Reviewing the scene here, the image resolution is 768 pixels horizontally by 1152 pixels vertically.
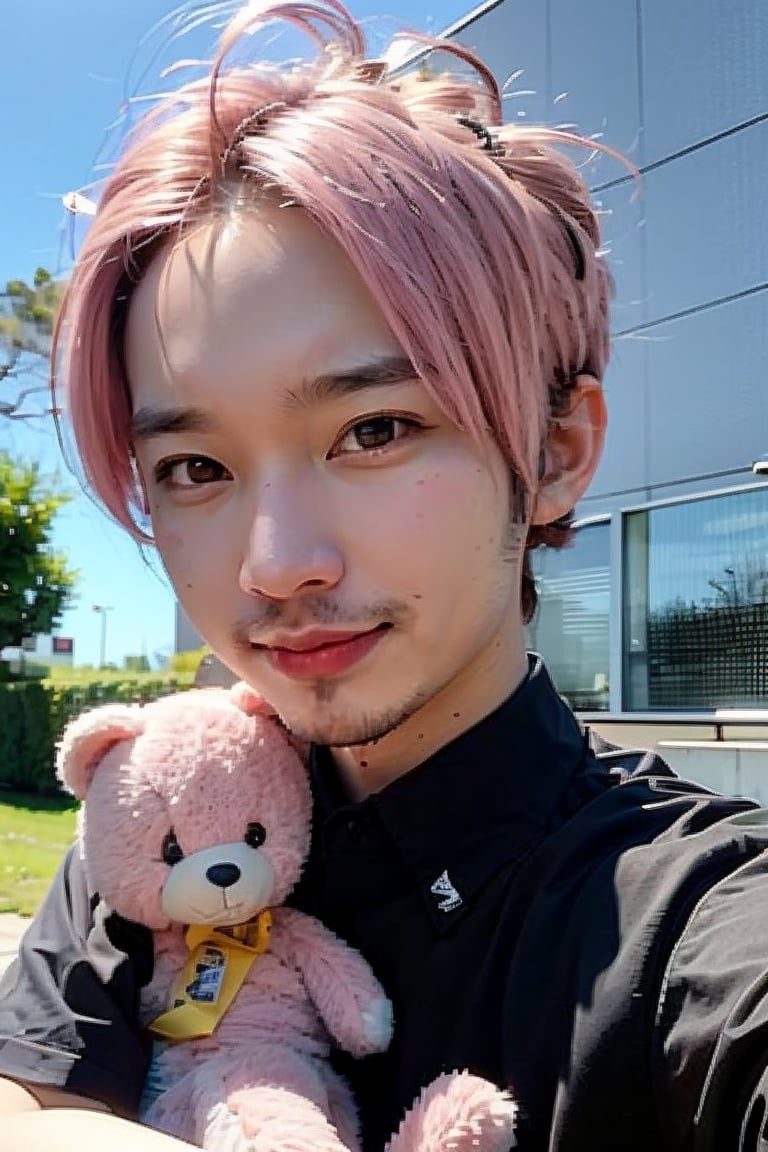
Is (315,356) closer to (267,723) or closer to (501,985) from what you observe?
(267,723)

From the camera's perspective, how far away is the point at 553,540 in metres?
1.49

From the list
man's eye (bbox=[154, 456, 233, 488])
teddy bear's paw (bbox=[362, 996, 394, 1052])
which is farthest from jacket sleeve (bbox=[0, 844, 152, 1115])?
man's eye (bbox=[154, 456, 233, 488])

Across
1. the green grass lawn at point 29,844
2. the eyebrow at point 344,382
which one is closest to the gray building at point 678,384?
the green grass lawn at point 29,844

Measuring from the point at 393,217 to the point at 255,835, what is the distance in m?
0.66

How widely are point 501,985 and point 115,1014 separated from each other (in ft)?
1.22

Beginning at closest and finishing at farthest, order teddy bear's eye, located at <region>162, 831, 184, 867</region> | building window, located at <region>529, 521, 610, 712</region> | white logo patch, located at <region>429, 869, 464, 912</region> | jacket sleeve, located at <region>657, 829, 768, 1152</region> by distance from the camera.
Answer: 1. jacket sleeve, located at <region>657, 829, 768, 1152</region>
2. white logo patch, located at <region>429, 869, 464, 912</region>
3. teddy bear's eye, located at <region>162, 831, 184, 867</region>
4. building window, located at <region>529, 521, 610, 712</region>

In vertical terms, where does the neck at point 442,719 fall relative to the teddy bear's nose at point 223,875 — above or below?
above

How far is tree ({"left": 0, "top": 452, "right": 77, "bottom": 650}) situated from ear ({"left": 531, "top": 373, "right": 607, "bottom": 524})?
57.0 ft

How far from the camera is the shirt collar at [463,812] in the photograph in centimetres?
112

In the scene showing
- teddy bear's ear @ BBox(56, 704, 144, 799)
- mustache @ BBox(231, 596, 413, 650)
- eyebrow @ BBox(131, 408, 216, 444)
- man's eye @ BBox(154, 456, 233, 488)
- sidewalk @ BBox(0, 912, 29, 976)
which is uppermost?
eyebrow @ BBox(131, 408, 216, 444)

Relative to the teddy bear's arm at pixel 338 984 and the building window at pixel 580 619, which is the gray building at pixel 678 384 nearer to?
the building window at pixel 580 619

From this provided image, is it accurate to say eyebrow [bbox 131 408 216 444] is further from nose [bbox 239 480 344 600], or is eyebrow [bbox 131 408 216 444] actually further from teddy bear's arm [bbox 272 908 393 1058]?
teddy bear's arm [bbox 272 908 393 1058]

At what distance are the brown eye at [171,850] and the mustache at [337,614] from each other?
28 cm

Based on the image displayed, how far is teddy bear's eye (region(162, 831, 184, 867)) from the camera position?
47.6 inches
